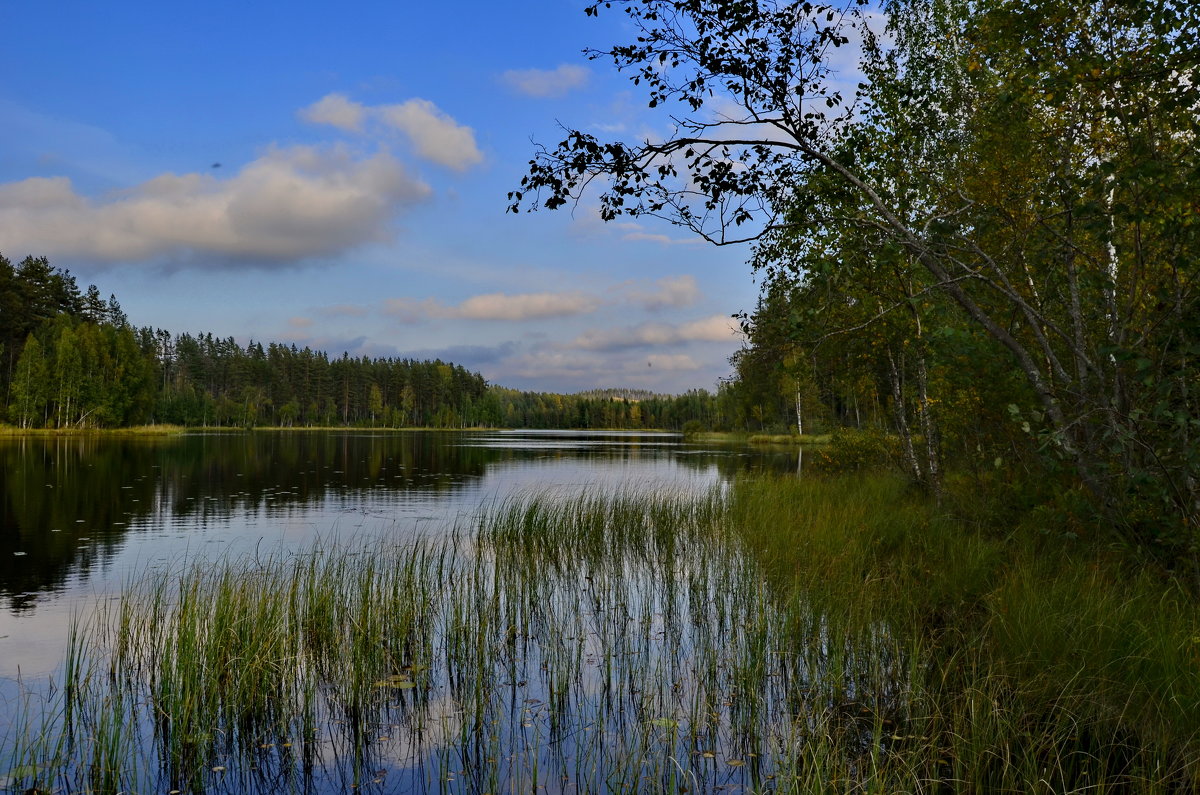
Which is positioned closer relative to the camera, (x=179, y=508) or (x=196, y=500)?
(x=179, y=508)

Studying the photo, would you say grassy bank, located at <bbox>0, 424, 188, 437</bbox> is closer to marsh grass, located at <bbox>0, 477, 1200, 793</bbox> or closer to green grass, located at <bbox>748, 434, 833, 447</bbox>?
green grass, located at <bbox>748, 434, 833, 447</bbox>

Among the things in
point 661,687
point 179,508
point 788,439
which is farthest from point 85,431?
point 661,687

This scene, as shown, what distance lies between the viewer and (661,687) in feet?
20.4

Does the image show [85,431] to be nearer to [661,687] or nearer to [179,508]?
[179,508]

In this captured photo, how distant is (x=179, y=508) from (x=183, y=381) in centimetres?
12710

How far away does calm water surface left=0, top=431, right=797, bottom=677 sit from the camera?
1113cm

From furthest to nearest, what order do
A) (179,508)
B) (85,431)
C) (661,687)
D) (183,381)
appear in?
(183,381) → (85,431) → (179,508) → (661,687)

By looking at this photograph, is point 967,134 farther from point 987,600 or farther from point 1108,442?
point 987,600

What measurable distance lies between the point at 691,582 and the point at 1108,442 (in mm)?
5471

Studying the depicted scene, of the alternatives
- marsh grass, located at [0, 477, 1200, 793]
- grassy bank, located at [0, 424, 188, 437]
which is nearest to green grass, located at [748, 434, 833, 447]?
marsh grass, located at [0, 477, 1200, 793]

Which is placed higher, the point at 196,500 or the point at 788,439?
the point at 196,500

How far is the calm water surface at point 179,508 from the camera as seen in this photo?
36.5 feet

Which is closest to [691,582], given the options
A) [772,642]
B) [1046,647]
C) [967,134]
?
[772,642]

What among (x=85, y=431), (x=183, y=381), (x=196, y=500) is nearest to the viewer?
(x=196, y=500)
